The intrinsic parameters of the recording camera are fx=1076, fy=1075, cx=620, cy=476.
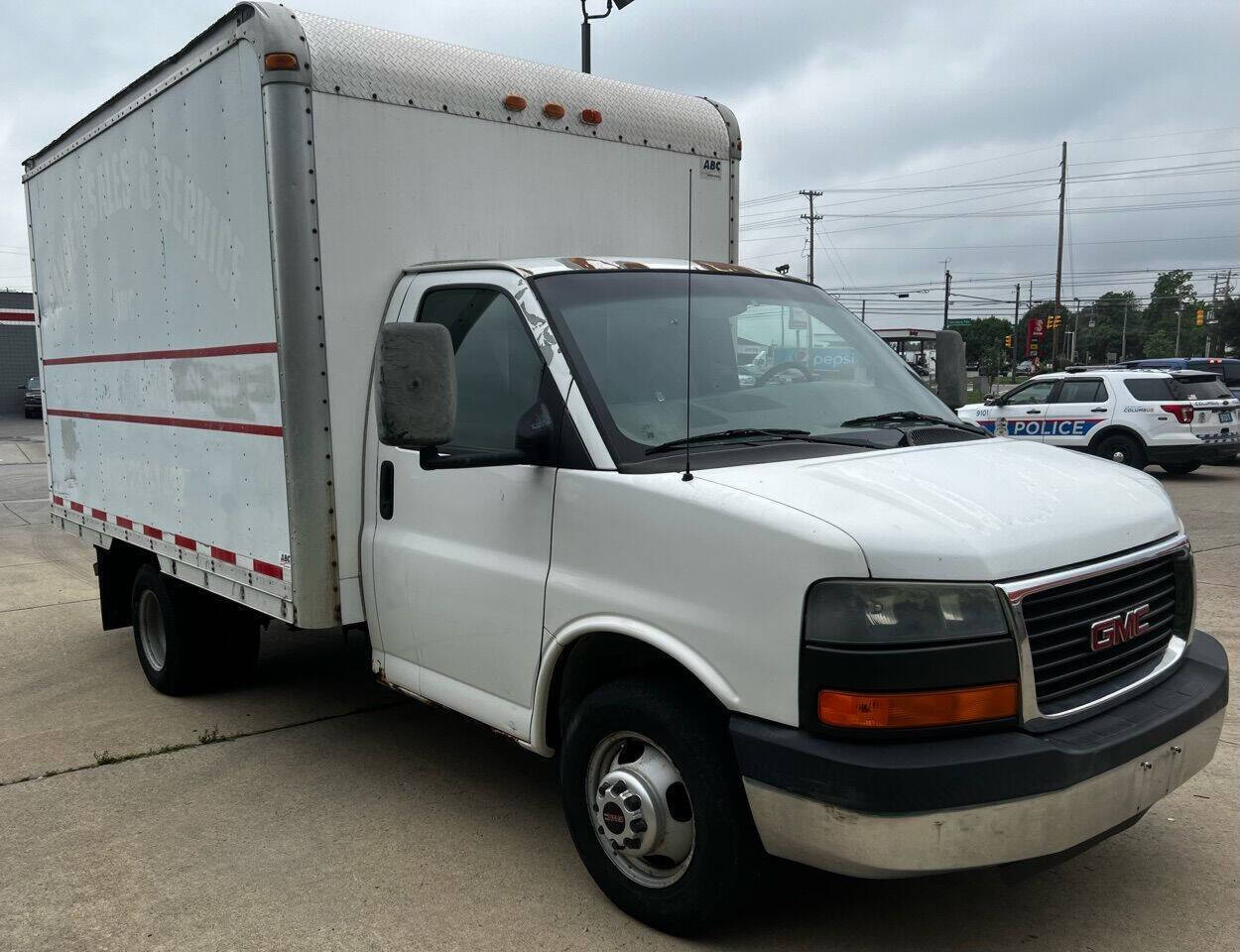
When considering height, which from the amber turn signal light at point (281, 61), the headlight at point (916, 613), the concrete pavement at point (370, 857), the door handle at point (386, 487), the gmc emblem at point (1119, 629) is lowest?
the concrete pavement at point (370, 857)

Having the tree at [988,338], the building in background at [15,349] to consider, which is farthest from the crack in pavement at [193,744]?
the tree at [988,338]

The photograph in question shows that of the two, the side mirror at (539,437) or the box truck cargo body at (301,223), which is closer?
the side mirror at (539,437)

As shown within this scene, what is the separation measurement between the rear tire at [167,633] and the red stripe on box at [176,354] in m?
1.17

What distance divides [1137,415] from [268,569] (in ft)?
48.2

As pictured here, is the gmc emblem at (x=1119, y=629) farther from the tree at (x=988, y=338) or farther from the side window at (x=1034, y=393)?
the tree at (x=988, y=338)

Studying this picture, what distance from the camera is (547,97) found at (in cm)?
491

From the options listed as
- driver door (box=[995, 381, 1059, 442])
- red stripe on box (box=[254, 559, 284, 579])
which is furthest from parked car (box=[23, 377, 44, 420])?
red stripe on box (box=[254, 559, 284, 579])

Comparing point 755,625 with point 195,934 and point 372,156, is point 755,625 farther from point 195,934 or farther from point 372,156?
point 372,156

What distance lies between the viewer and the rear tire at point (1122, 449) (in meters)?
16.1

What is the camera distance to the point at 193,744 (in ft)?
16.9

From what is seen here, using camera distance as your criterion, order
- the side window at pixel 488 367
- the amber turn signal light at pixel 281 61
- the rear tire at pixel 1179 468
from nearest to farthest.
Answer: the side window at pixel 488 367
the amber turn signal light at pixel 281 61
the rear tire at pixel 1179 468

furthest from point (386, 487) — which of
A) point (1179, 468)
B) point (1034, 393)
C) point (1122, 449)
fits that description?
point (1179, 468)

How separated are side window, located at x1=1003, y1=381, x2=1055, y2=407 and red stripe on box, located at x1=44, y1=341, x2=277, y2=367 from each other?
14530mm

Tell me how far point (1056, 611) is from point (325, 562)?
277 cm
